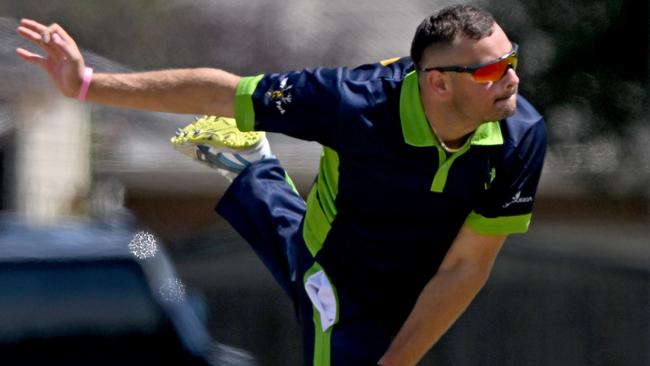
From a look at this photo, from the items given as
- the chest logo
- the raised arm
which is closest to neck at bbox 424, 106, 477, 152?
the chest logo

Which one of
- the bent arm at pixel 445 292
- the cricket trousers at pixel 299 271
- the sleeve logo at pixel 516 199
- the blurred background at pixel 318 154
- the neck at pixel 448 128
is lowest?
the blurred background at pixel 318 154

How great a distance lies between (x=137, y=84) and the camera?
3848 millimetres

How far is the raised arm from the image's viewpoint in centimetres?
378

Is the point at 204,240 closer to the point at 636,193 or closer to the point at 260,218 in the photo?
the point at 636,193

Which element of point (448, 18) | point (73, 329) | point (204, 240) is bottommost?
point (204, 240)

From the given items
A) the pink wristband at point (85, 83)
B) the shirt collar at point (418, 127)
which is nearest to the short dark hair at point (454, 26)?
the shirt collar at point (418, 127)

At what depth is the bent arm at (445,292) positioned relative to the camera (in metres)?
4.10

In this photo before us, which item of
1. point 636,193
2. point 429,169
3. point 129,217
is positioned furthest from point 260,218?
point 636,193

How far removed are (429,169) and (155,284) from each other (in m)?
→ 1.10

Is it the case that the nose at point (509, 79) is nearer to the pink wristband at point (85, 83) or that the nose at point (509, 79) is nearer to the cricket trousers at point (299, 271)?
the cricket trousers at point (299, 271)

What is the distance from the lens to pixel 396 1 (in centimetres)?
704

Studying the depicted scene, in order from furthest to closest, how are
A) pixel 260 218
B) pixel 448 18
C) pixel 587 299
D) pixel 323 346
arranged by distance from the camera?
1. pixel 587 299
2. pixel 260 218
3. pixel 323 346
4. pixel 448 18

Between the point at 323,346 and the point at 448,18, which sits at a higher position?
the point at 448,18

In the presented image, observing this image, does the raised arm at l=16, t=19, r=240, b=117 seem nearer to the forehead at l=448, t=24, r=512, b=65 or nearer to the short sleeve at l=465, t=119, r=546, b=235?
the forehead at l=448, t=24, r=512, b=65
